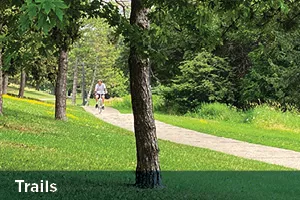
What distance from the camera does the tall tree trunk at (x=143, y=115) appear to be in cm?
666

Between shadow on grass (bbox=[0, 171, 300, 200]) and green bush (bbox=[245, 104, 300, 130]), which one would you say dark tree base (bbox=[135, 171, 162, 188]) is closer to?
shadow on grass (bbox=[0, 171, 300, 200])

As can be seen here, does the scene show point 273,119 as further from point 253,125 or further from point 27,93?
point 27,93

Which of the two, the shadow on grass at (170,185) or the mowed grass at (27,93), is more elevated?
the mowed grass at (27,93)

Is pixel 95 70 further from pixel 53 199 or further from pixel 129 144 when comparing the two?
pixel 53 199

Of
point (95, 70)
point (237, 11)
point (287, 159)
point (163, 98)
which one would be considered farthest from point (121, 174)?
point (95, 70)

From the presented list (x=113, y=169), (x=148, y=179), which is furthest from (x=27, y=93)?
(x=148, y=179)

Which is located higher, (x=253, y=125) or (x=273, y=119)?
(x=273, y=119)

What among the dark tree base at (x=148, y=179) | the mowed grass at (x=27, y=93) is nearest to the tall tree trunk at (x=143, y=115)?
the dark tree base at (x=148, y=179)

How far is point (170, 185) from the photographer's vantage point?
7.89m

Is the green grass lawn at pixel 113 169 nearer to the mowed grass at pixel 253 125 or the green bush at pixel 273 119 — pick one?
the mowed grass at pixel 253 125

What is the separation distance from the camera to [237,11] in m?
5.94

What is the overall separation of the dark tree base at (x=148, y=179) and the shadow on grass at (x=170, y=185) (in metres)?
0.16

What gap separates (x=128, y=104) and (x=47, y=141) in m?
30.8

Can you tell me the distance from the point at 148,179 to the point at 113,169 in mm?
2020
